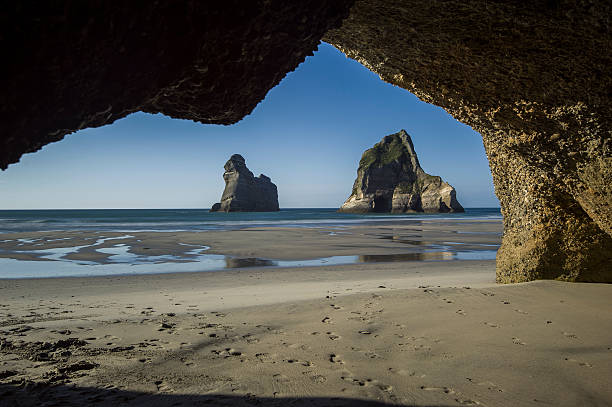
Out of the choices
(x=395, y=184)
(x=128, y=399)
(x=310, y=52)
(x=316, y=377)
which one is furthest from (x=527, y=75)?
(x=395, y=184)

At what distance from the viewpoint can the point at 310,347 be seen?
3971 mm

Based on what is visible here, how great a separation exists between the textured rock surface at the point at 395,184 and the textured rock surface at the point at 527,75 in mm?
92689

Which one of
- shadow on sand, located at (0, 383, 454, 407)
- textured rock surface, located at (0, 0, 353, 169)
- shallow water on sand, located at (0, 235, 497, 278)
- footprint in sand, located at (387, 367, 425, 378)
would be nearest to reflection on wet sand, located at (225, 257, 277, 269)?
shallow water on sand, located at (0, 235, 497, 278)

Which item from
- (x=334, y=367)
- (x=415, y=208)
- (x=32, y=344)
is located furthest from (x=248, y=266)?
(x=415, y=208)

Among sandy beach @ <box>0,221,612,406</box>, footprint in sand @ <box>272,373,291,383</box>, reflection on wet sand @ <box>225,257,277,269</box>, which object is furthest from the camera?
reflection on wet sand @ <box>225,257,277,269</box>

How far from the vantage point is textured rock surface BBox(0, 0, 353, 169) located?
4.88 feet

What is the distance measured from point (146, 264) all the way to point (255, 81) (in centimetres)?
1024

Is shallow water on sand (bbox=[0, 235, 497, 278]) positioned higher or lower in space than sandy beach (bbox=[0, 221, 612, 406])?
lower

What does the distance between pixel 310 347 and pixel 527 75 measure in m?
3.48

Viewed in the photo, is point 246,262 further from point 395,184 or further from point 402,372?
point 395,184

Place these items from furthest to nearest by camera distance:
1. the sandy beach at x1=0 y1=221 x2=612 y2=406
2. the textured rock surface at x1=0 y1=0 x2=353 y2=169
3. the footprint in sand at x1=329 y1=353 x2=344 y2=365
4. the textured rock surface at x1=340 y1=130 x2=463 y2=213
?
the textured rock surface at x1=340 y1=130 x2=463 y2=213
the footprint in sand at x1=329 y1=353 x2=344 y2=365
the sandy beach at x1=0 y1=221 x2=612 y2=406
the textured rock surface at x1=0 y1=0 x2=353 y2=169

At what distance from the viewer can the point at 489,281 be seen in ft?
25.9

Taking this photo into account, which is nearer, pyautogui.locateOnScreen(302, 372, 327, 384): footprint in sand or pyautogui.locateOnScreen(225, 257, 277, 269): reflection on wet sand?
pyautogui.locateOnScreen(302, 372, 327, 384): footprint in sand

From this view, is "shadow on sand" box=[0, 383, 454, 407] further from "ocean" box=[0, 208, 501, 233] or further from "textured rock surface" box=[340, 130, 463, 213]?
"textured rock surface" box=[340, 130, 463, 213]
